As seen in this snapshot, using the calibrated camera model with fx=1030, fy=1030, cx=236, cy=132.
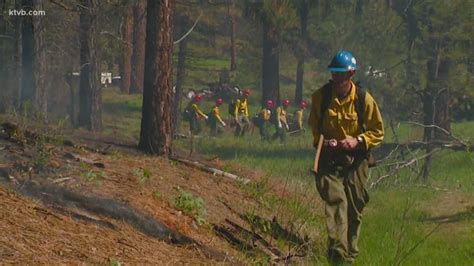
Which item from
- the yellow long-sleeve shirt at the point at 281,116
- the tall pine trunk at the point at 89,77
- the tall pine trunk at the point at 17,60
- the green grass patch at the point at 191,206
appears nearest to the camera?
the green grass patch at the point at 191,206

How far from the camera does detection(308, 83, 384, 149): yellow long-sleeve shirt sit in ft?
29.3

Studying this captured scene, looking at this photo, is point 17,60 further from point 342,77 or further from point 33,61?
point 342,77

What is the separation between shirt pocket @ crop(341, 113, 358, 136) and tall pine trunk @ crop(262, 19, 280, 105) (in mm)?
34387

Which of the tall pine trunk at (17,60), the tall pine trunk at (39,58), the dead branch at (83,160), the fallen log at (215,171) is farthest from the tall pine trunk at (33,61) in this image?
the dead branch at (83,160)

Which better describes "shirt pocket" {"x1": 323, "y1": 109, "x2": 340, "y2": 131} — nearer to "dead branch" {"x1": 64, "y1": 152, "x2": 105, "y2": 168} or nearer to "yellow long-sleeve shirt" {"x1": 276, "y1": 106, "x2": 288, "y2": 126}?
"dead branch" {"x1": 64, "y1": 152, "x2": 105, "y2": 168}

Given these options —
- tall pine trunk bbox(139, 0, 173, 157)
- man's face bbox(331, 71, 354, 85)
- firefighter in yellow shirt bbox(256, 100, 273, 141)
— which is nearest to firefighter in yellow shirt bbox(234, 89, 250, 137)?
firefighter in yellow shirt bbox(256, 100, 273, 141)

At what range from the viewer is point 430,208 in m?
14.4

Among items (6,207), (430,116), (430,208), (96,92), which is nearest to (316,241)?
(6,207)

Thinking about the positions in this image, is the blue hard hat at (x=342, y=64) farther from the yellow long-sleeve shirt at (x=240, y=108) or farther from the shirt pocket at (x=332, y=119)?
the yellow long-sleeve shirt at (x=240, y=108)

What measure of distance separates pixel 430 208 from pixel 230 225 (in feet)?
16.1

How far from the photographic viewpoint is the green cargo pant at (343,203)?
350 inches

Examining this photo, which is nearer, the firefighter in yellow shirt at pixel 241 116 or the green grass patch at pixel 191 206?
the green grass patch at pixel 191 206

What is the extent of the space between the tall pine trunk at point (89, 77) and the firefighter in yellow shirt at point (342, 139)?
19.0 meters

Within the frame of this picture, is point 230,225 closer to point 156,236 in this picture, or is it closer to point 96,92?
point 156,236
